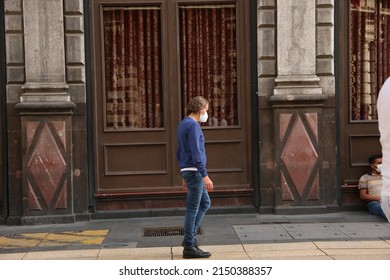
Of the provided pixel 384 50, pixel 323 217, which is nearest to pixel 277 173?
pixel 323 217

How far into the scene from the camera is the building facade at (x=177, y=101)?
1052 cm

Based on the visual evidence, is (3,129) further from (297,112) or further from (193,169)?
(297,112)

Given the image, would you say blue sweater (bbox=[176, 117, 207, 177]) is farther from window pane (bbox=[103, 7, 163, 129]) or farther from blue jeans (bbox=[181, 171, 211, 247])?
window pane (bbox=[103, 7, 163, 129])

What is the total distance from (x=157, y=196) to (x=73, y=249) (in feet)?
8.80

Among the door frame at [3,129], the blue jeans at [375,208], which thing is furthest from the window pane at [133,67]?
the blue jeans at [375,208]

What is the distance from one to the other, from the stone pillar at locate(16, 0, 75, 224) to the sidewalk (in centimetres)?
48

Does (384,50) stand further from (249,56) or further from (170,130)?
(170,130)

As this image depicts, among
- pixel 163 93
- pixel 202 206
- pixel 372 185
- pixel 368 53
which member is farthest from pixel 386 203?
pixel 368 53

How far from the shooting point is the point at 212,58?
11.4 m

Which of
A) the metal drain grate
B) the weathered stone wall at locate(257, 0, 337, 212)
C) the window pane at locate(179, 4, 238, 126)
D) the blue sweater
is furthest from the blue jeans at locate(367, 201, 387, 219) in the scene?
the blue sweater

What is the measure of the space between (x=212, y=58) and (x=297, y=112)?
182 centimetres

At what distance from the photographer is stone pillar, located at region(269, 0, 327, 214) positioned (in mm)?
10711

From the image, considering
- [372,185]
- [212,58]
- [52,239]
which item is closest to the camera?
[52,239]

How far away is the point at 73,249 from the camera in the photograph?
8.51 metres
